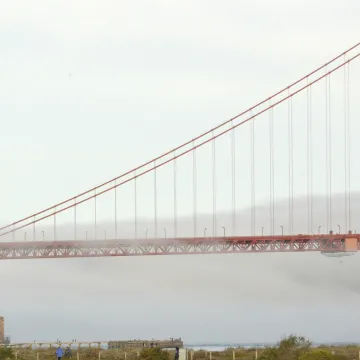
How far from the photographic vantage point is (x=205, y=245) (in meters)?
79.1

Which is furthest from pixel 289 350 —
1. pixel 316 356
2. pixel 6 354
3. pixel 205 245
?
pixel 205 245

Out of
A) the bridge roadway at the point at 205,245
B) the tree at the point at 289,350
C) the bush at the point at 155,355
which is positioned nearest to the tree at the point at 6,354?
the bush at the point at 155,355

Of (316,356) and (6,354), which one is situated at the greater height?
(316,356)

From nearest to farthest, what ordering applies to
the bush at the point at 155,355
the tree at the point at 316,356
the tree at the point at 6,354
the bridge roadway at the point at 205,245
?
the tree at the point at 316,356
the bush at the point at 155,355
the tree at the point at 6,354
the bridge roadway at the point at 205,245

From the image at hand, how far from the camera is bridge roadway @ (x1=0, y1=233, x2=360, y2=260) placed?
78.2 m

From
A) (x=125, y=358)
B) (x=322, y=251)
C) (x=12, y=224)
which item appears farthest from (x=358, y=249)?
(x=125, y=358)

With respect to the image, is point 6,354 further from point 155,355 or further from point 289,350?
point 289,350

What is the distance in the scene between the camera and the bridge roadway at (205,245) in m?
78.2

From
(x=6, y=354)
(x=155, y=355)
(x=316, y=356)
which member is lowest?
(x=6, y=354)

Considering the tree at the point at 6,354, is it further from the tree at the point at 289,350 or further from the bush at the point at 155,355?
the tree at the point at 289,350

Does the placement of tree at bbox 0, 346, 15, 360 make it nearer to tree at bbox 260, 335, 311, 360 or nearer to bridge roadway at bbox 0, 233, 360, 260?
tree at bbox 260, 335, 311, 360

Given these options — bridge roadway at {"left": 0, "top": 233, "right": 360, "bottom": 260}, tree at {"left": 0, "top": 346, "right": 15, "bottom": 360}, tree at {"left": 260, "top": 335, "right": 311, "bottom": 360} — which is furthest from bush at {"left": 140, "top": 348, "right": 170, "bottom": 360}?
bridge roadway at {"left": 0, "top": 233, "right": 360, "bottom": 260}

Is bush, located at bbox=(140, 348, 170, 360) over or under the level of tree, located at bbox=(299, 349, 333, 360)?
under

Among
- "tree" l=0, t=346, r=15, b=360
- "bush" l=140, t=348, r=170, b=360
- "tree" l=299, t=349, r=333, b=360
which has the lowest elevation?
"tree" l=0, t=346, r=15, b=360
